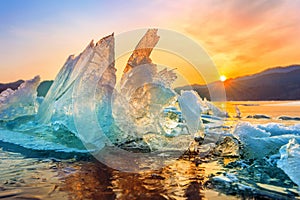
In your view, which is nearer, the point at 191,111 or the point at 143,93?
the point at 191,111

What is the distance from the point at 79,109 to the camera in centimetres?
634

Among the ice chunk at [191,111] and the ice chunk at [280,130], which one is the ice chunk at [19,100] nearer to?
the ice chunk at [191,111]

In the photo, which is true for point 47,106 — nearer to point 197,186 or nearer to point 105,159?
point 105,159

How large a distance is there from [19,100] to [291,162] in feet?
26.6

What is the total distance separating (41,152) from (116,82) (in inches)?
90.5

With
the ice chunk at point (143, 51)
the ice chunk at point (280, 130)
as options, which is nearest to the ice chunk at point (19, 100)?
the ice chunk at point (143, 51)

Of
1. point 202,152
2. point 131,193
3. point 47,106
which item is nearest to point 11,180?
point 131,193

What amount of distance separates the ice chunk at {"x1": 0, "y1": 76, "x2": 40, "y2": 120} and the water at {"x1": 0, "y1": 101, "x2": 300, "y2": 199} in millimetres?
4483

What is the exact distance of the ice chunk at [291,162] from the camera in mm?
3616

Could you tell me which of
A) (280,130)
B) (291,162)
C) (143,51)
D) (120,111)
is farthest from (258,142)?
(143,51)

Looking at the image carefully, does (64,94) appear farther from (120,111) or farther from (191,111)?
(191,111)

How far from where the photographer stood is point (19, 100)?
9.25 m

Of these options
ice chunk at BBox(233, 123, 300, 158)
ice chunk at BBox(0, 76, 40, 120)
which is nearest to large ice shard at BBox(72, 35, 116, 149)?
ice chunk at BBox(233, 123, 300, 158)

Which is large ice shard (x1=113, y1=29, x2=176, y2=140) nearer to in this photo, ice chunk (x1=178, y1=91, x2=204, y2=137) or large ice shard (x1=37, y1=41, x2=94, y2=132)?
ice chunk (x1=178, y1=91, x2=204, y2=137)
